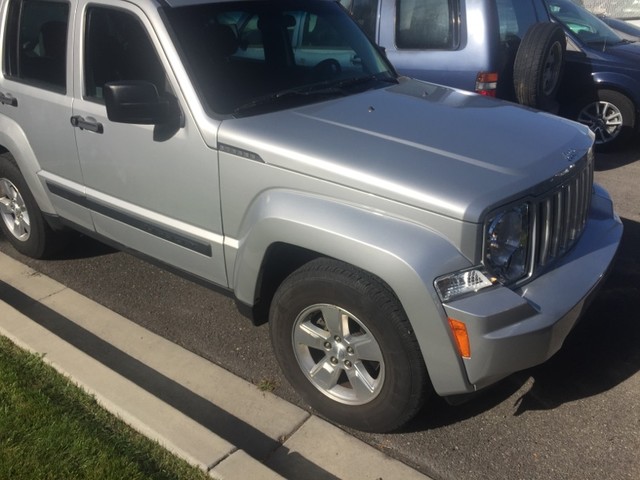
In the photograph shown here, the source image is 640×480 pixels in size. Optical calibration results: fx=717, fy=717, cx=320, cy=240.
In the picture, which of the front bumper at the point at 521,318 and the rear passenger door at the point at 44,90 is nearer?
the front bumper at the point at 521,318

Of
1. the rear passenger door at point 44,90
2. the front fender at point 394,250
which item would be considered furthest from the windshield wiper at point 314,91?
the rear passenger door at point 44,90

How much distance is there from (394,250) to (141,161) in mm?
1650

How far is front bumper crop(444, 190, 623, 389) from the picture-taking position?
2754mm

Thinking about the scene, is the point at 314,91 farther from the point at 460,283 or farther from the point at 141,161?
the point at 460,283

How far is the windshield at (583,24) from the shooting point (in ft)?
26.3

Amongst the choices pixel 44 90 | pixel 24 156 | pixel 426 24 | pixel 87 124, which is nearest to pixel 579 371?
pixel 87 124

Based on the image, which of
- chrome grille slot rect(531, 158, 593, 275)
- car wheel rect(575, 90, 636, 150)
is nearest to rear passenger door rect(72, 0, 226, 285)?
chrome grille slot rect(531, 158, 593, 275)

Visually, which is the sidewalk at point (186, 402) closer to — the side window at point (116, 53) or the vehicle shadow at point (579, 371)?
the vehicle shadow at point (579, 371)

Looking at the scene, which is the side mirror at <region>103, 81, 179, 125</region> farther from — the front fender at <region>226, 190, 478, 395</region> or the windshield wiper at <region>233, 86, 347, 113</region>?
the front fender at <region>226, 190, 478, 395</region>

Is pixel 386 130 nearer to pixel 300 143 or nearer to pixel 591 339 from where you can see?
pixel 300 143

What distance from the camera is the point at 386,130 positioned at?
3.35m

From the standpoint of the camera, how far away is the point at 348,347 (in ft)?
10.5

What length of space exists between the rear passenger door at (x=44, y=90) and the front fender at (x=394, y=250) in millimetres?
1782

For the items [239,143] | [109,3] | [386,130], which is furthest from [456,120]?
[109,3]
